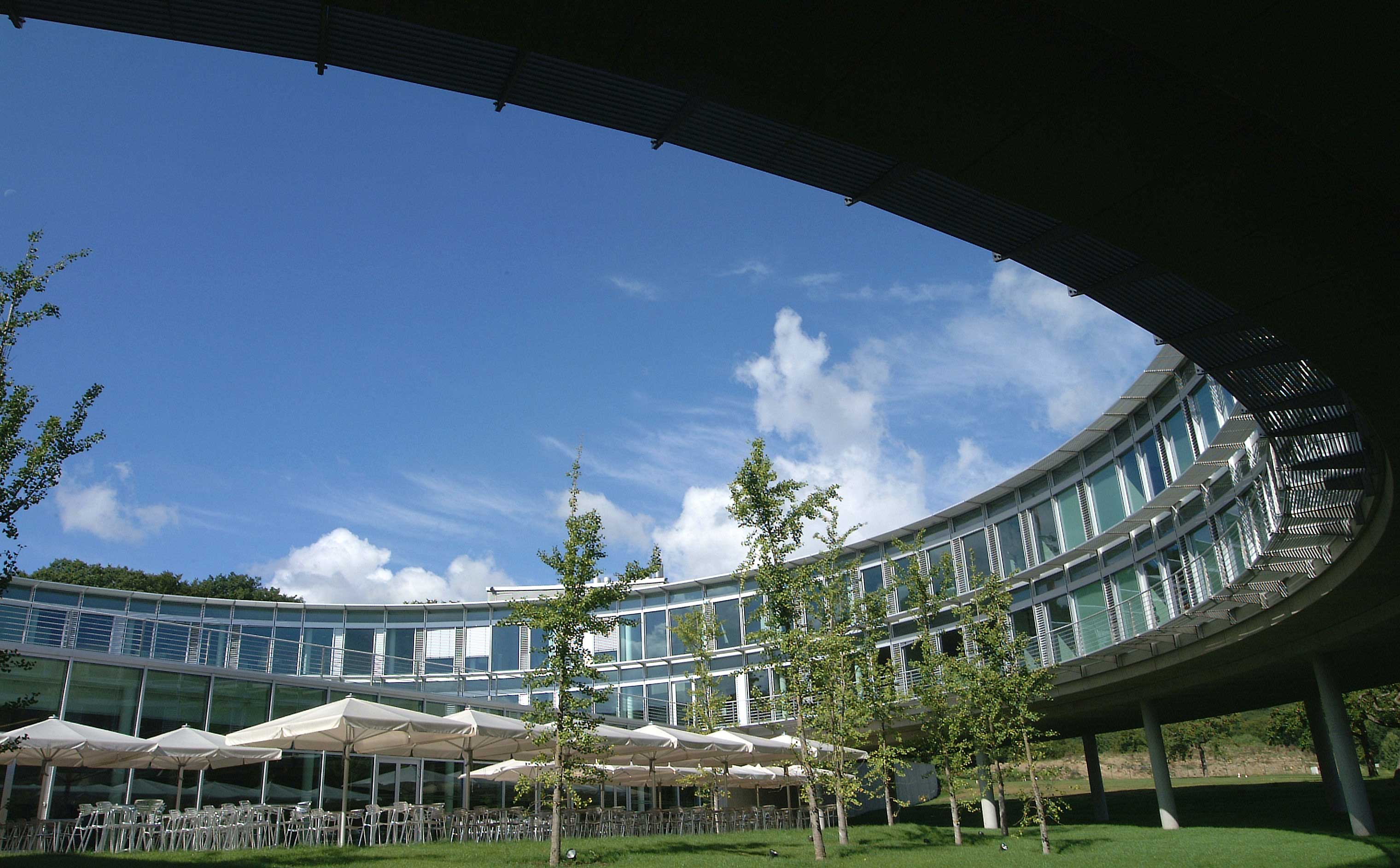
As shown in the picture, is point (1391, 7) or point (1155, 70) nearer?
point (1391, 7)

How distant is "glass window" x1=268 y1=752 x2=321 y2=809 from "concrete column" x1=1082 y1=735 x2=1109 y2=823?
2646cm

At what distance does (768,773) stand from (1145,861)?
58.2ft

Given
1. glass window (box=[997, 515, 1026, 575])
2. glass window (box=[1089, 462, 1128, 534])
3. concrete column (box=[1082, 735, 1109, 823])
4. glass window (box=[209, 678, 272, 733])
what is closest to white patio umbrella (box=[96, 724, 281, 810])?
glass window (box=[209, 678, 272, 733])

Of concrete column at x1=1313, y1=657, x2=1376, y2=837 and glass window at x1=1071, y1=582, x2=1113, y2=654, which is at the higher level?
glass window at x1=1071, y1=582, x2=1113, y2=654

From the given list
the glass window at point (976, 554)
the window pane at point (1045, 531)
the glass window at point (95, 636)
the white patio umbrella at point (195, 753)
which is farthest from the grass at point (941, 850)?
the glass window at point (95, 636)

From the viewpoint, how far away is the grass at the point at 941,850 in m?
13.9

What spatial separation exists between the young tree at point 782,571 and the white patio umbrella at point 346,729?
7025 mm

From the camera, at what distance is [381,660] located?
4134 centimetres

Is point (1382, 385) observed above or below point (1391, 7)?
below

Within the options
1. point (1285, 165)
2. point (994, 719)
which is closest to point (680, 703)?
point (994, 719)

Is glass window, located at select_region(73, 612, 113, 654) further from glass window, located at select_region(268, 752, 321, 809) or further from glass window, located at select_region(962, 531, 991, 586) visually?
glass window, located at select_region(962, 531, 991, 586)

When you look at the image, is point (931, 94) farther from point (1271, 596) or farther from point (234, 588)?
point (234, 588)

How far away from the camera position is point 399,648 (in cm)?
4216

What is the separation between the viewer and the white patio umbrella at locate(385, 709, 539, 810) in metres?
18.9
